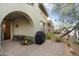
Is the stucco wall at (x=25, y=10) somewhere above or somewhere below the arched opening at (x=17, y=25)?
above

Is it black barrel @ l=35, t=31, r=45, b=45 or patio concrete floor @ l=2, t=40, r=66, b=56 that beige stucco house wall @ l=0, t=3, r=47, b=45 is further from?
patio concrete floor @ l=2, t=40, r=66, b=56

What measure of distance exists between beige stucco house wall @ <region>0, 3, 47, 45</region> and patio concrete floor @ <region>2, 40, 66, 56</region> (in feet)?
0.88

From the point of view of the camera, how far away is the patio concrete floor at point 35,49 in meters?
3.26

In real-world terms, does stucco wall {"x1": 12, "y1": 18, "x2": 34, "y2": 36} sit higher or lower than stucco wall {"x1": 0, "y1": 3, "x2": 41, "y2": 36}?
lower

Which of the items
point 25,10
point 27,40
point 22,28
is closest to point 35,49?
point 27,40

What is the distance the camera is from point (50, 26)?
10.9 feet

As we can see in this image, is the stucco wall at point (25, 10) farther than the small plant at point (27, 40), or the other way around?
the small plant at point (27, 40)

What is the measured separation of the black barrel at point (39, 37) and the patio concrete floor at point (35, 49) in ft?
0.26

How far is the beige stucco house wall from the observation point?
322 centimetres

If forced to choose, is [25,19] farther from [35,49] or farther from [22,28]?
[35,49]

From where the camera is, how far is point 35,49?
3.29 metres

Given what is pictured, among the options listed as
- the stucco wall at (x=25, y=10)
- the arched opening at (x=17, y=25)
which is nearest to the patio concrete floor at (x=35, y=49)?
the arched opening at (x=17, y=25)

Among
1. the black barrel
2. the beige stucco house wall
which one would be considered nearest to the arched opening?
the beige stucco house wall

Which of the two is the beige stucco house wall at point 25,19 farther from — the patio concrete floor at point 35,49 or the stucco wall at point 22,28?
the patio concrete floor at point 35,49
